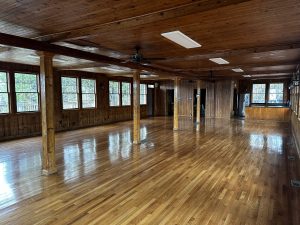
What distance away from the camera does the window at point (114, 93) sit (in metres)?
12.6

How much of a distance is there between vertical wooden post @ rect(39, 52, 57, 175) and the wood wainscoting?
40.2 feet

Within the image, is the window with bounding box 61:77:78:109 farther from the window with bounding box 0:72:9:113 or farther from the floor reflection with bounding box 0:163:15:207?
the floor reflection with bounding box 0:163:15:207

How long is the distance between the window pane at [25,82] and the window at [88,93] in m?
2.46

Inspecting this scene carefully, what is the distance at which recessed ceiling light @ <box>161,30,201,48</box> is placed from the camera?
3.96 meters

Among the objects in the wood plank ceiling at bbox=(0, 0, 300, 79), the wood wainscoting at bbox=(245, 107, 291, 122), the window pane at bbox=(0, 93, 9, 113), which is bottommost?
the wood wainscoting at bbox=(245, 107, 291, 122)

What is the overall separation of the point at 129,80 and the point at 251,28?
10878 mm

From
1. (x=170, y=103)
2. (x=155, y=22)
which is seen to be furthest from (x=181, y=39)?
(x=170, y=103)

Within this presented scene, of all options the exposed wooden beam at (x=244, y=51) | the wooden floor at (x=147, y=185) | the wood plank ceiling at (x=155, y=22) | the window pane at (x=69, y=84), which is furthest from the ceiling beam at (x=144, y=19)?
the window pane at (x=69, y=84)

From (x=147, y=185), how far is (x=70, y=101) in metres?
7.66

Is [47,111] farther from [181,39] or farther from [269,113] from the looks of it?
[269,113]

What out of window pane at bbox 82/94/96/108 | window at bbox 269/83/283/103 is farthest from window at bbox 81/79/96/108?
window at bbox 269/83/283/103

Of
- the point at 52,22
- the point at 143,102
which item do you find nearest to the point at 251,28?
the point at 52,22

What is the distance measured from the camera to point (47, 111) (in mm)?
4266

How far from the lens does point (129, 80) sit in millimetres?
14016
